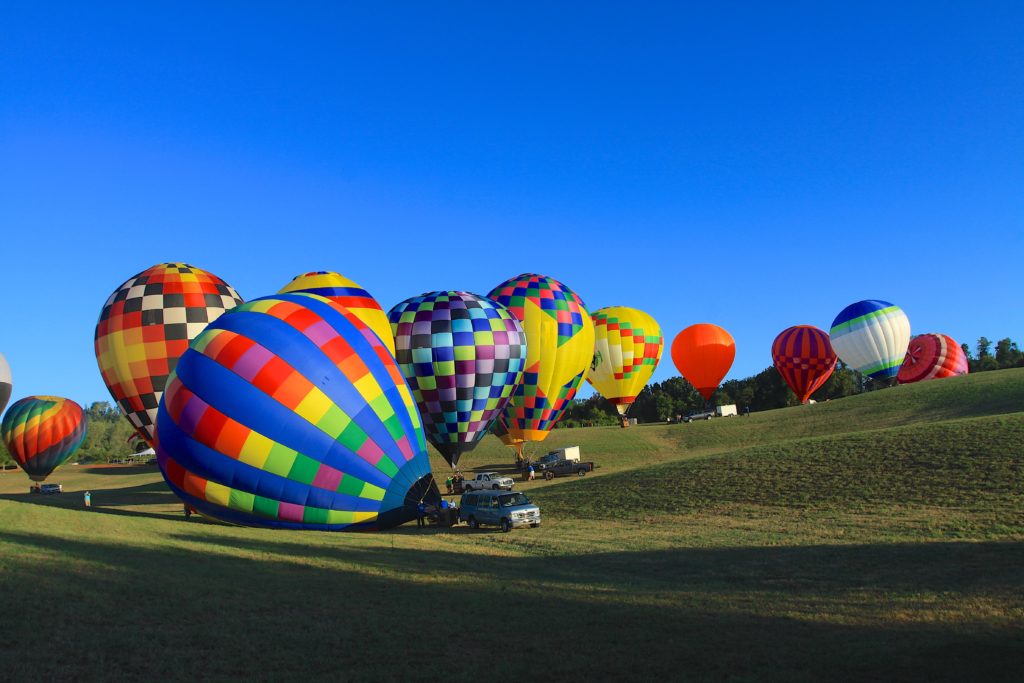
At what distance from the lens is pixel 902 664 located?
9.38 m

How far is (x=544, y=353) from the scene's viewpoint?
44.1 m

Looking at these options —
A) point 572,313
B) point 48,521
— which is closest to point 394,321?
point 572,313

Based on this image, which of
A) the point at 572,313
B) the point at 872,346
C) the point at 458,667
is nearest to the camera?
the point at 458,667

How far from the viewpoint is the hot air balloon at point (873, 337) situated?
72625 millimetres

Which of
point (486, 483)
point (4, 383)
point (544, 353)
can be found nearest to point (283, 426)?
point (486, 483)

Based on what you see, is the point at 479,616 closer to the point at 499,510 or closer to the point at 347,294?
the point at 499,510

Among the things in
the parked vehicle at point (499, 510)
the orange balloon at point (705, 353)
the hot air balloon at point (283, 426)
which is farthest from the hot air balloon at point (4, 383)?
the orange balloon at point (705, 353)

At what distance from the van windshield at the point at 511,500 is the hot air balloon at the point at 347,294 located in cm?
1016

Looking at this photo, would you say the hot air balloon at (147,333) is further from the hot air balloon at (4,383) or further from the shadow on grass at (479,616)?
the hot air balloon at (4,383)

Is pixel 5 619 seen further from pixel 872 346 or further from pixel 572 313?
pixel 872 346

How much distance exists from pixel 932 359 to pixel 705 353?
1298 inches

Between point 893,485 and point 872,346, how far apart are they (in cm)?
4963

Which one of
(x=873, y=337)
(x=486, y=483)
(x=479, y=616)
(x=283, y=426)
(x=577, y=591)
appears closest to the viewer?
(x=479, y=616)

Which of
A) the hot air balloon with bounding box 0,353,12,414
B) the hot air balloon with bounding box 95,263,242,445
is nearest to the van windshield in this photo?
the hot air balloon with bounding box 95,263,242,445
